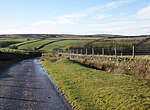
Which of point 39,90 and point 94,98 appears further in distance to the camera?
point 39,90

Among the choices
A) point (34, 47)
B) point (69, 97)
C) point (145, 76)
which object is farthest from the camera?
point (34, 47)

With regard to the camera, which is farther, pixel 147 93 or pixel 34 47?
pixel 34 47

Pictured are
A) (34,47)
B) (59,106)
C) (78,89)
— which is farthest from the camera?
(34,47)

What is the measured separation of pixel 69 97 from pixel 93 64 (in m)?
25.3

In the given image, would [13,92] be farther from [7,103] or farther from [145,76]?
[145,76]

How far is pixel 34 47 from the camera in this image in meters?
138

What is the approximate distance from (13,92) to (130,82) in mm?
7241

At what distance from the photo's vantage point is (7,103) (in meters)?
16.5

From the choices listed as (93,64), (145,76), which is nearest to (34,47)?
(93,64)

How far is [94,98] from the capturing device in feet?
54.9

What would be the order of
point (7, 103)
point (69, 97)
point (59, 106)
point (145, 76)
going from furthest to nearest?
point (145, 76) < point (69, 97) < point (7, 103) < point (59, 106)

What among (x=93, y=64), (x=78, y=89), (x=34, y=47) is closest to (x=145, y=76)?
(x=78, y=89)

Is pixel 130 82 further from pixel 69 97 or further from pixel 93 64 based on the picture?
pixel 93 64

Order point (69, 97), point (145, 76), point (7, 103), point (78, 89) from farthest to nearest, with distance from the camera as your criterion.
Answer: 1. point (145, 76)
2. point (78, 89)
3. point (69, 97)
4. point (7, 103)
